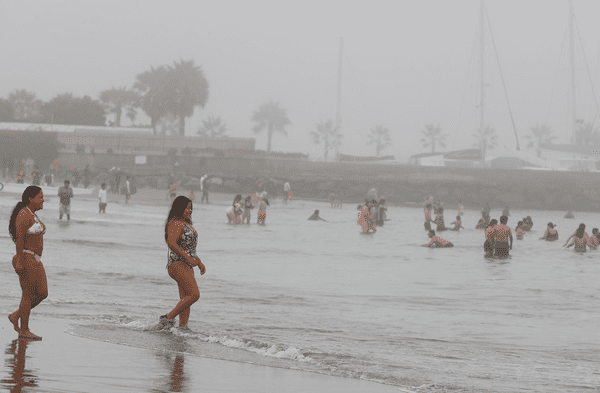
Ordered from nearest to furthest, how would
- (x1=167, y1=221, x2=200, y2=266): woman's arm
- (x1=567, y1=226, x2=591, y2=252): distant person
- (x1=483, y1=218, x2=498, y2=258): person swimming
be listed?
(x1=167, y1=221, x2=200, y2=266): woman's arm → (x1=483, y1=218, x2=498, y2=258): person swimming → (x1=567, y1=226, x2=591, y2=252): distant person

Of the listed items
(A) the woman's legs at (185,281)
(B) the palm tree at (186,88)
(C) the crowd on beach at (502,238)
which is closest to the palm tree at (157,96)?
(B) the palm tree at (186,88)

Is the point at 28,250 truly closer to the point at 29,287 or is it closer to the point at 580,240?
the point at 29,287

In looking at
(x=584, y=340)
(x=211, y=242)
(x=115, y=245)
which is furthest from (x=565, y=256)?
(x=584, y=340)

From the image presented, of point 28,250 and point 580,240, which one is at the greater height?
point 28,250

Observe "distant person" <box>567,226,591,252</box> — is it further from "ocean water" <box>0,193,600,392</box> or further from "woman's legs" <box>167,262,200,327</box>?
"woman's legs" <box>167,262,200,327</box>

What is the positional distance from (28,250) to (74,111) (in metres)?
96.4

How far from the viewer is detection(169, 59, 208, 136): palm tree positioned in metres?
93.1

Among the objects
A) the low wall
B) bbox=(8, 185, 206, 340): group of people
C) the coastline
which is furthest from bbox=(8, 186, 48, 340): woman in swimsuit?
the low wall

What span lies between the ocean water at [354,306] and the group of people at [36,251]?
0.72 meters

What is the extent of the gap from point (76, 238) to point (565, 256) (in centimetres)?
1482

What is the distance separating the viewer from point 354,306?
12.0 m

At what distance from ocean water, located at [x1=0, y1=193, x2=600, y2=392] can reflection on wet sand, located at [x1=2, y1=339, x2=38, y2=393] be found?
1.09m

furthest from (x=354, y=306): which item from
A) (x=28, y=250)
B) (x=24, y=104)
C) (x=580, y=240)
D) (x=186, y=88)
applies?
(x=24, y=104)

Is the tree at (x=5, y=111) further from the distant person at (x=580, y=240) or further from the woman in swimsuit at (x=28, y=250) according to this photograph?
the woman in swimsuit at (x=28, y=250)
